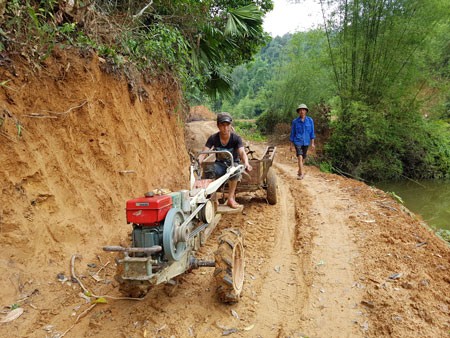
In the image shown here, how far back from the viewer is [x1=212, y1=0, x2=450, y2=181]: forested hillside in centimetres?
986

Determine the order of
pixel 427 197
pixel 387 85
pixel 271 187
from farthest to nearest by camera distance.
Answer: pixel 387 85 → pixel 427 197 → pixel 271 187

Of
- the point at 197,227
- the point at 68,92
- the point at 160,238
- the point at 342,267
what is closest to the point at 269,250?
the point at 342,267

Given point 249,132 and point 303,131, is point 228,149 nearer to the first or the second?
point 303,131

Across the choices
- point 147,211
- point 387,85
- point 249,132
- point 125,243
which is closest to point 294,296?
point 147,211

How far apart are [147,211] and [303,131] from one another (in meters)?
6.12

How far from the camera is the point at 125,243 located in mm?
4105

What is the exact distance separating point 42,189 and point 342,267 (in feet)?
11.9

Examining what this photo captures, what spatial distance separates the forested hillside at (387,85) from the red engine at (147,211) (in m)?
7.65

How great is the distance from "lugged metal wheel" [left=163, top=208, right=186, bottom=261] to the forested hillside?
24.8ft

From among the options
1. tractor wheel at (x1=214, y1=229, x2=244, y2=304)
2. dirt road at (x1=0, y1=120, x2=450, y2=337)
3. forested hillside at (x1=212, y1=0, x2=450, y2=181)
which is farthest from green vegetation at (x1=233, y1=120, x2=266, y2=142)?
tractor wheel at (x1=214, y1=229, x2=244, y2=304)

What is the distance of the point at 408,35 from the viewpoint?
9758mm

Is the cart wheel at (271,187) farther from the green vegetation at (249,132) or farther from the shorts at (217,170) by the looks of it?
the green vegetation at (249,132)

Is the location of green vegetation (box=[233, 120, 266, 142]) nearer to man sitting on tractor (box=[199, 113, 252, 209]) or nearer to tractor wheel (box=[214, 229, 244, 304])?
man sitting on tractor (box=[199, 113, 252, 209])

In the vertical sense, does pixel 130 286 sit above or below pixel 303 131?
below
